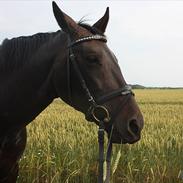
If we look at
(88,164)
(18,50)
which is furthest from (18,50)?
(88,164)

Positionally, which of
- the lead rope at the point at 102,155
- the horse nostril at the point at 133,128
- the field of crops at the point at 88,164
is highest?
the horse nostril at the point at 133,128

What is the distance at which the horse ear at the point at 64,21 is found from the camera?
10.3 ft

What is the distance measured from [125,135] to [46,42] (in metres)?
1.06

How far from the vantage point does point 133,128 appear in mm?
3049

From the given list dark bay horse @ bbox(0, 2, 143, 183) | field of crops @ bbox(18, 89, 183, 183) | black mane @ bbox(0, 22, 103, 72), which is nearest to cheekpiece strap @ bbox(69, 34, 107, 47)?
dark bay horse @ bbox(0, 2, 143, 183)

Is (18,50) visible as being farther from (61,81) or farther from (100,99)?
(100,99)

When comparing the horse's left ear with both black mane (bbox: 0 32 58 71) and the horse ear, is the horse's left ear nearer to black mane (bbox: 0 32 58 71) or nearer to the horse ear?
the horse ear

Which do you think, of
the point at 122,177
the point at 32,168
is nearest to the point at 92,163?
the point at 122,177

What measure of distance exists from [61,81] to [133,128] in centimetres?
70

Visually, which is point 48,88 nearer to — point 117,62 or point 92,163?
point 117,62

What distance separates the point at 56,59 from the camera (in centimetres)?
339

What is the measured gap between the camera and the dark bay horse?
313cm

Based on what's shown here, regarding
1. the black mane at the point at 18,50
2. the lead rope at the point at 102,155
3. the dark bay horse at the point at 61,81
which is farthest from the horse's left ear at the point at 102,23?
the lead rope at the point at 102,155

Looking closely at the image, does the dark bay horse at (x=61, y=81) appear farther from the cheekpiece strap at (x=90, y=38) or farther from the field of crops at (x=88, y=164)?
the field of crops at (x=88, y=164)
